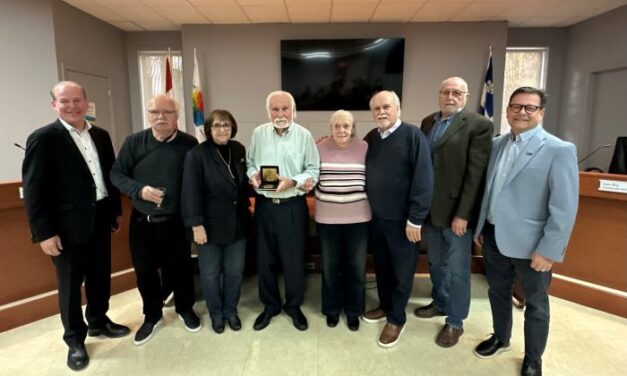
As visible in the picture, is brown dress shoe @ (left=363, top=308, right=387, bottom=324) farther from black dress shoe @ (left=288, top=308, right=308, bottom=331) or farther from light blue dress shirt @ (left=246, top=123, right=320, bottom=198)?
light blue dress shirt @ (left=246, top=123, right=320, bottom=198)

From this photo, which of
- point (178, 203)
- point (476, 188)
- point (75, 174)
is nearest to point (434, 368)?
point (476, 188)

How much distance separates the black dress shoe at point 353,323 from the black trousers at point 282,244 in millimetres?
353

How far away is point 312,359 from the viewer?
2.05 meters

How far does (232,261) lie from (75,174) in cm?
104

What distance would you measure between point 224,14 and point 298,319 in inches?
166

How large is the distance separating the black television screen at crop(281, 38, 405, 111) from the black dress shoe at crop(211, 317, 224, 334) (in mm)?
3776

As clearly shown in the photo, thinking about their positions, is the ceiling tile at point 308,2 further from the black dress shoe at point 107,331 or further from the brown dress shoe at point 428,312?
the black dress shoe at point 107,331

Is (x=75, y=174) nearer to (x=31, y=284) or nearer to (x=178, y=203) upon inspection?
(x=178, y=203)

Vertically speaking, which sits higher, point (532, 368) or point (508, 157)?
point (508, 157)

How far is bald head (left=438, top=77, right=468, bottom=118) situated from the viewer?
2.08m

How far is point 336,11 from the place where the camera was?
472 centimetres

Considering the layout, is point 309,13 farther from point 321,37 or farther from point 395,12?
point 395,12

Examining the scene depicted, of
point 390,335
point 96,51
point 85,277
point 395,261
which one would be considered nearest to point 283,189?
point 395,261

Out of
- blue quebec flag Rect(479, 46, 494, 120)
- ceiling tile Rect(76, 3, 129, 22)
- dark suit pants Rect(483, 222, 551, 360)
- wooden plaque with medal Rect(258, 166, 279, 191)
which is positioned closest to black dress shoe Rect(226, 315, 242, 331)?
wooden plaque with medal Rect(258, 166, 279, 191)
